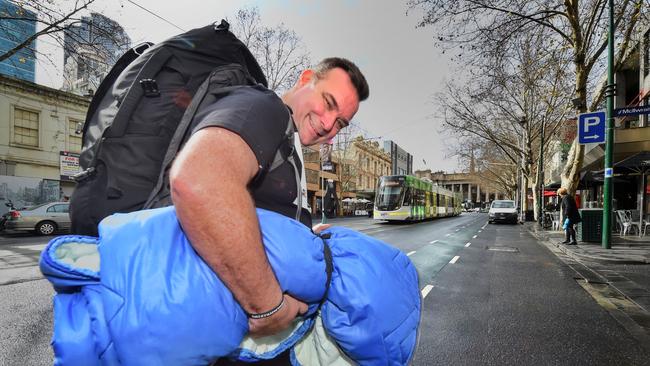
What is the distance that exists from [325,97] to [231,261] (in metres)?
0.83

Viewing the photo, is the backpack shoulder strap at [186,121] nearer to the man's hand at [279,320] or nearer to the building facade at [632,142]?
the man's hand at [279,320]

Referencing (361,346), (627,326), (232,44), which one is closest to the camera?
(361,346)

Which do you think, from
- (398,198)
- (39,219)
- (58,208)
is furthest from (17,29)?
(398,198)

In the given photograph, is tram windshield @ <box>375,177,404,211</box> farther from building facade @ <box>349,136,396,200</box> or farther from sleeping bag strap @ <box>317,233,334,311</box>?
building facade @ <box>349,136,396,200</box>

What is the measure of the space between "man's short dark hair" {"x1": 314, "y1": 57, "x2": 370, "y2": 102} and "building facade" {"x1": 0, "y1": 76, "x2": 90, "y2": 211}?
2011 cm

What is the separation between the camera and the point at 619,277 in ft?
23.4

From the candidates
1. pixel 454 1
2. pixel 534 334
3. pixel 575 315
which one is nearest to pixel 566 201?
pixel 454 1

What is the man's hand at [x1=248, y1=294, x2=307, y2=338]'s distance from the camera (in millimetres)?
953

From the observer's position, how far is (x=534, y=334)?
3984 mm

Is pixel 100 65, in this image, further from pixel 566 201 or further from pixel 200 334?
pixel 566 201

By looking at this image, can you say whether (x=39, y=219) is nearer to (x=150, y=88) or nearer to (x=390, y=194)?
(x=150, y=88)

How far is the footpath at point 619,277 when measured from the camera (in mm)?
4643

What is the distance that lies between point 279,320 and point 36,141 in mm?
24945

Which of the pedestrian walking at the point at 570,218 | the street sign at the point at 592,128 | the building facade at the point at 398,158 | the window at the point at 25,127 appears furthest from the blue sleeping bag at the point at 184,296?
the building facade at the point at 398,158
